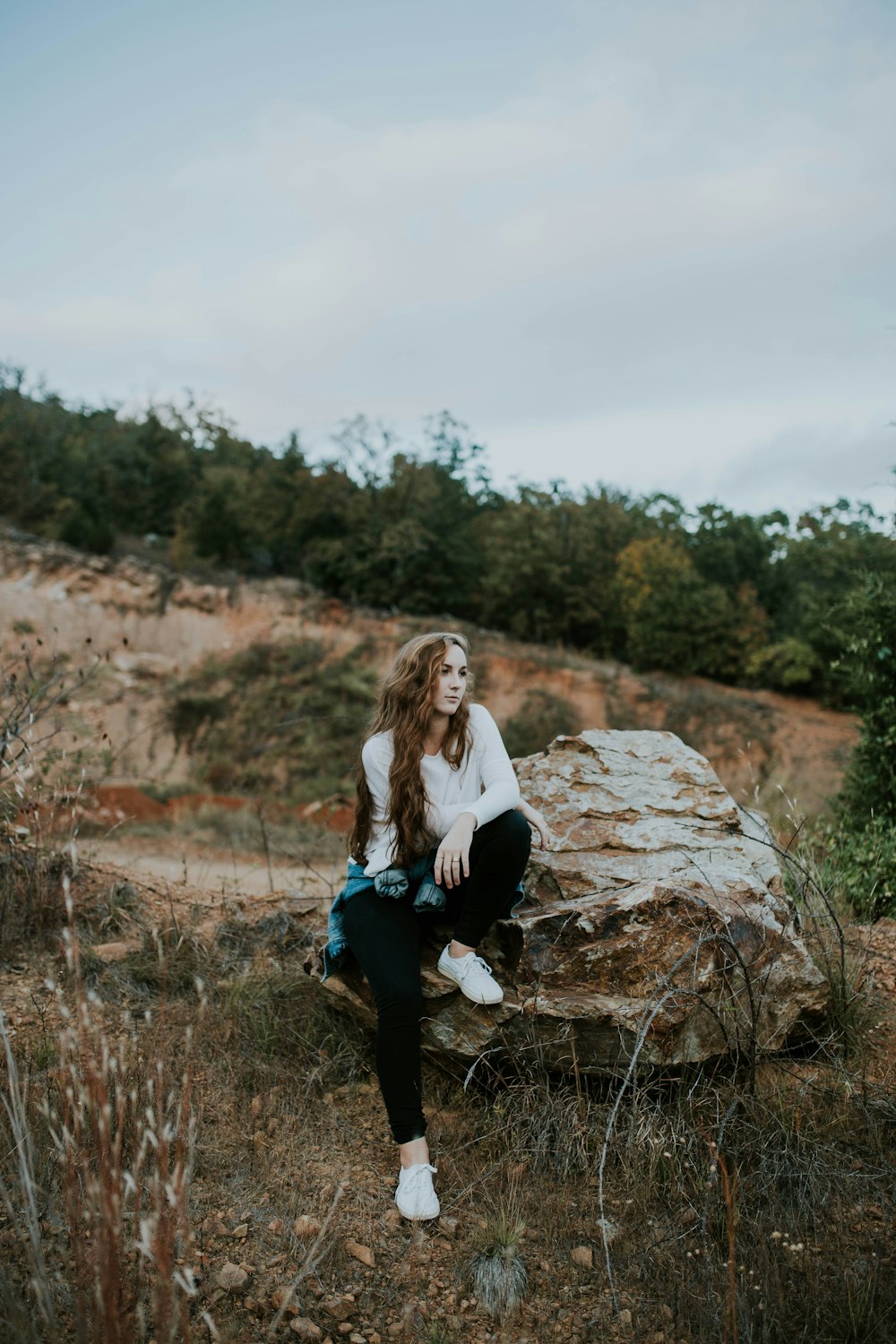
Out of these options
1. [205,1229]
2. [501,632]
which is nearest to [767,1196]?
[205,1229]

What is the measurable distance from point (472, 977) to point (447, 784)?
706 millimetres

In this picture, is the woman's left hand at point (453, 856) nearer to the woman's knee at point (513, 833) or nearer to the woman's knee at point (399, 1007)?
the woman's knee at point (513, 833)

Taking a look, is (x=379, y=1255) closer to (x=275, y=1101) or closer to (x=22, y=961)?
(x=275, y=1101)

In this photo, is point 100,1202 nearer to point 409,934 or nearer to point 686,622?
point 409,934

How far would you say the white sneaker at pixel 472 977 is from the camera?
2.87 metres

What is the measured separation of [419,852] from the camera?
3141 millimetres

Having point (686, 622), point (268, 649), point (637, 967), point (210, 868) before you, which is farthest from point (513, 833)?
point (686, 622)

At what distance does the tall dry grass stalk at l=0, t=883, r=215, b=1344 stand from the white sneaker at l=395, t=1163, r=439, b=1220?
2.04 feet

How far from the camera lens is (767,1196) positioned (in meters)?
2.50

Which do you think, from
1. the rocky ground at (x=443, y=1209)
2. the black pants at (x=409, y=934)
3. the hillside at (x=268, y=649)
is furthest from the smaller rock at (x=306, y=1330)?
the hillside at (x=268, y=649)

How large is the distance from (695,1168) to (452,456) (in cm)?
2233

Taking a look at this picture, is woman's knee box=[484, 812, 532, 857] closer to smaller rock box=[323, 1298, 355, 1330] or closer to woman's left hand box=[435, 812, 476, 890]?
woman's left hand box=[435, 812, 476, 890]

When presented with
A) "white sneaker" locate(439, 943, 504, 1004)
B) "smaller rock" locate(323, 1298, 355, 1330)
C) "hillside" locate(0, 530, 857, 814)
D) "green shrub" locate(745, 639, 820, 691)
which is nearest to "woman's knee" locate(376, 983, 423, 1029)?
"white sneaker" locate(439, 943, 504, 1004)

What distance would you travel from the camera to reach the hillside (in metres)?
16.2
